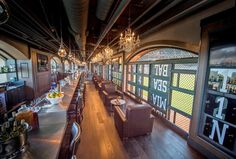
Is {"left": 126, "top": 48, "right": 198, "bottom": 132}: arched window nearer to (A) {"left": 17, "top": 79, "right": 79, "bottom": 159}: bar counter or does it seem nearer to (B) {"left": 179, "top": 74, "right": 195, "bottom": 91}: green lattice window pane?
(B) {"left": 179, "top": 74, "right": 195, "bottom": 91}: green lattice window pane

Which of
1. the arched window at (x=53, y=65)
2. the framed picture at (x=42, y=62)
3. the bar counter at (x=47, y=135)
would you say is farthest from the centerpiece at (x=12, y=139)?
the arched window at (x=53, y=65)

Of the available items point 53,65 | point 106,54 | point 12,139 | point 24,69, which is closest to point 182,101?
point 12,139

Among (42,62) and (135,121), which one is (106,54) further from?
(42,62)

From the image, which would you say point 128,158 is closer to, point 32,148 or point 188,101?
point 32,148

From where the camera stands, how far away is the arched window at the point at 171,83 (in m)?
3.07

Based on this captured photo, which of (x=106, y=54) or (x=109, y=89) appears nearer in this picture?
(x=106, y=54)

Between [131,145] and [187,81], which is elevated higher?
[187,81]

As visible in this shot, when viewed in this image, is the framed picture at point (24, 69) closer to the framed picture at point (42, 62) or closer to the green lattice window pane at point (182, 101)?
the framed picture at point (42, 62)

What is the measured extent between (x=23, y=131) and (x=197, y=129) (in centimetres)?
323

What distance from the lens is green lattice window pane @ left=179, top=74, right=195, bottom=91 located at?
2979mm

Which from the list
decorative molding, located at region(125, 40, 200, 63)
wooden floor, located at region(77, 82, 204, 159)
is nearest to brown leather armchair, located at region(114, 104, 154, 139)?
wooden floor, located at region(77, 82, 204, 159)

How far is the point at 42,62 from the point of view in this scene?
8.13m

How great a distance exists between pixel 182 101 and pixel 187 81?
615 mm

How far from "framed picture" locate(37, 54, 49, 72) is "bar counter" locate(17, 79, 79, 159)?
23.2ft
